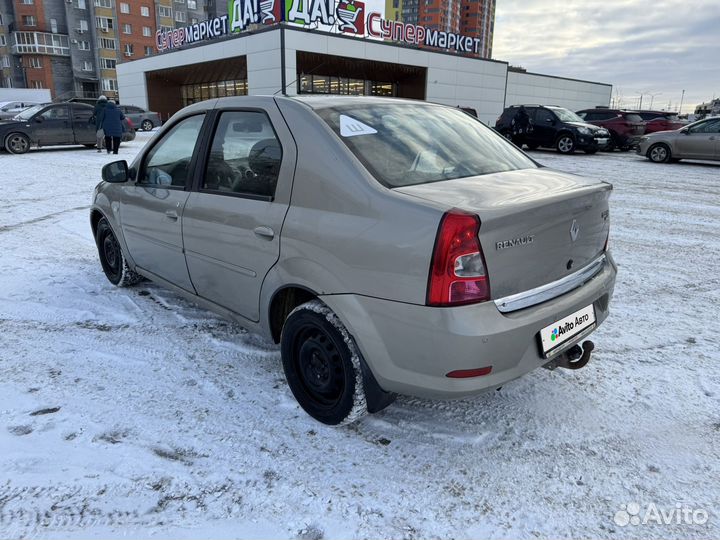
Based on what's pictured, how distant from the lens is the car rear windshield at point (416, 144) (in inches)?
99.4

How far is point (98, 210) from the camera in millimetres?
4703

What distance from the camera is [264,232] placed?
2.74 metres

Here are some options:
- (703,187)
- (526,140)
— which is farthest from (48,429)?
(526,140)

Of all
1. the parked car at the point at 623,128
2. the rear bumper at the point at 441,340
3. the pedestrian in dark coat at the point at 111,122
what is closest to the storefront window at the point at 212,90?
the pedestrian in dark coat at the point at 111,122

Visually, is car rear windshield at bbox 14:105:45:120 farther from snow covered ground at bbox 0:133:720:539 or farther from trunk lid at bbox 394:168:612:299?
trunk lid at bbox 394:168:612:299

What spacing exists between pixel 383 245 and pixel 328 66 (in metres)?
32.0

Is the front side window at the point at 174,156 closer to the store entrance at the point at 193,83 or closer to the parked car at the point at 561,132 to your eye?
the parked car at the point at 561,132

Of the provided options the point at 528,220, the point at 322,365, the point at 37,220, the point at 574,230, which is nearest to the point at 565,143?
the point at 37,220

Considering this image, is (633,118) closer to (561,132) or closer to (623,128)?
(623,128)

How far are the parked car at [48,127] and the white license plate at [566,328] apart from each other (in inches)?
712

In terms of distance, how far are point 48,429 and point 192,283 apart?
1232 millimetres

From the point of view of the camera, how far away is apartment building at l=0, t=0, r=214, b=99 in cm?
6862

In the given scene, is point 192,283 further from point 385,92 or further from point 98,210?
point 385,92

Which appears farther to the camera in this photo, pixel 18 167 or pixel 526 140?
pixel 526 140
